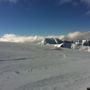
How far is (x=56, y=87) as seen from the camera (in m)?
3.08

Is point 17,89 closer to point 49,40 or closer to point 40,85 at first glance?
point 40,85

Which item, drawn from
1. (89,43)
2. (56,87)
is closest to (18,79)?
(56,87)

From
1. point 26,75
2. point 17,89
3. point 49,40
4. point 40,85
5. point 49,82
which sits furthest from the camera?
point 49,40

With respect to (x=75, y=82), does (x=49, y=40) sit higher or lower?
higher

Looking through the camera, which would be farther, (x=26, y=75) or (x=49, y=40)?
(x=49, y=40)

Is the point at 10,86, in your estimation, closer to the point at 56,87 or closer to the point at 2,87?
the point at 2,87

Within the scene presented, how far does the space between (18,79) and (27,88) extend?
66 centimetres

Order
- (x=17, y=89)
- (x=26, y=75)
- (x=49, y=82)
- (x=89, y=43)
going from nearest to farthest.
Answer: (x=17, y=89)
(x=49, y=82)
(x=26, y=75)
(x=89, y=43)

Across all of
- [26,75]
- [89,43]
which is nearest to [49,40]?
[89,43]

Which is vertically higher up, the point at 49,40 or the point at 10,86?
the point at 49,40

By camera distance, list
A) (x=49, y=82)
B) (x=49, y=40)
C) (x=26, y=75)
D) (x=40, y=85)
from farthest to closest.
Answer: (x=49, y=40) → (x=26, y=75) → (x=49, y=82) → (x=40, y=85)

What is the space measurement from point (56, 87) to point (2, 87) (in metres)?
1.22

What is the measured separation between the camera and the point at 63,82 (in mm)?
3441

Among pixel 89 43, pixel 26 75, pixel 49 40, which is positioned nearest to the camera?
pixel 26 75
